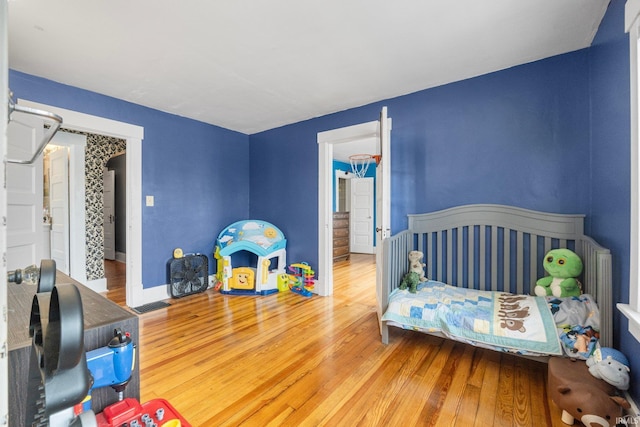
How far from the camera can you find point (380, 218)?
237 centimetres

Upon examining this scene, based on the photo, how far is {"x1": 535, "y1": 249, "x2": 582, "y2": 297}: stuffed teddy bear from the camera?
1.94 metres

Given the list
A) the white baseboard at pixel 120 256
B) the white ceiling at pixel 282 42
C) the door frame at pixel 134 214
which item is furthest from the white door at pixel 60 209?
the white baseboard at pixel 120 256

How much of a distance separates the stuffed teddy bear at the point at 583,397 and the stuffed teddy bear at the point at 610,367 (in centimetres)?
3

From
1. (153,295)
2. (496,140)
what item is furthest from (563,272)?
(153,295)

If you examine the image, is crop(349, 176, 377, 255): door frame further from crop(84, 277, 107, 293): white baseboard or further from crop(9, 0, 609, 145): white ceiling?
crop(84, 277, 107, 293): white baseboard

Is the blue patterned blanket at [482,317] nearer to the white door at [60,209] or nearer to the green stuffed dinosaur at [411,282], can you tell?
the green stuffed dinosaur at [411,282]

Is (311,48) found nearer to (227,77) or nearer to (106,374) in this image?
(227,77)

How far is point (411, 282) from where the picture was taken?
95.3 inches

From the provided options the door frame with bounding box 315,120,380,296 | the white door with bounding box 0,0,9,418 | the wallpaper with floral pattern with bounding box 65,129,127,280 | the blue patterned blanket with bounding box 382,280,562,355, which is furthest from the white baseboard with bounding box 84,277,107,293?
A: the white door with bounding box 0,0,9,418

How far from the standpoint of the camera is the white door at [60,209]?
3.64 metres

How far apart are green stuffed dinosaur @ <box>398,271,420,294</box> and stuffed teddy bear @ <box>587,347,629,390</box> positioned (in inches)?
43.6

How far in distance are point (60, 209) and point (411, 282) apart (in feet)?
14.6

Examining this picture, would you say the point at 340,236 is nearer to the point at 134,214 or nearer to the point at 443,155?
the point at 443,155

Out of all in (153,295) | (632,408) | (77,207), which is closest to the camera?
(632,408)
